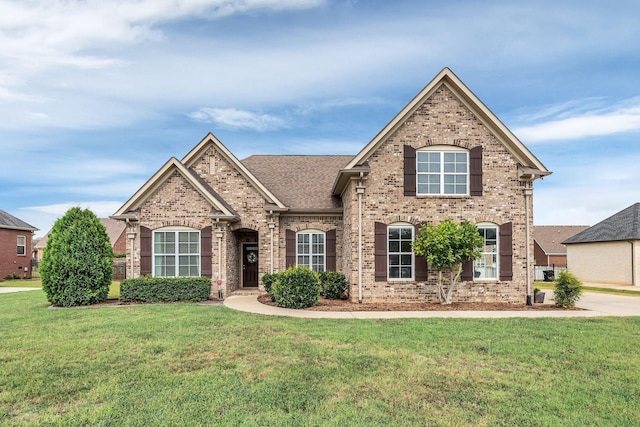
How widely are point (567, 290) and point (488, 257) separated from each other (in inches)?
106

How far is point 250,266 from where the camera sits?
19.8 m

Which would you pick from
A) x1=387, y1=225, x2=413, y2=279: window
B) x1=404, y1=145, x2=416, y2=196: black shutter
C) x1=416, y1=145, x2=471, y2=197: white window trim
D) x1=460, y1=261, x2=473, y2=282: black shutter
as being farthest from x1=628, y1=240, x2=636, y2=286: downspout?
x1=404, y1=145, x2=416, y2=196: black shutter

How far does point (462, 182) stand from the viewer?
607 inches

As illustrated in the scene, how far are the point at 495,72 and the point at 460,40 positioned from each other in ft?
8.62

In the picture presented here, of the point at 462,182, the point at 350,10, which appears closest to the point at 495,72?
the point at 462,182

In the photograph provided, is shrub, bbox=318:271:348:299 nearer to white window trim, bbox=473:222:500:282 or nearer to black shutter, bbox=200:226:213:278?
black shutter, bbox=200:226:213:278

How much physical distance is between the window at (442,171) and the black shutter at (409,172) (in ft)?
0.77

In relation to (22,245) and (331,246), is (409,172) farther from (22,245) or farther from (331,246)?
(22,245)

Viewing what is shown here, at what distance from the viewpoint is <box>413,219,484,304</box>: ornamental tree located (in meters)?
14.0

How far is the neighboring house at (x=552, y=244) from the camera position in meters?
45.2

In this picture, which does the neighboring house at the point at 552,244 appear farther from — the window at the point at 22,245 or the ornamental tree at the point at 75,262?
the window at the point at 22,245

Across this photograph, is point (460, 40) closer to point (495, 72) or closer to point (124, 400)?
point (495, 72)

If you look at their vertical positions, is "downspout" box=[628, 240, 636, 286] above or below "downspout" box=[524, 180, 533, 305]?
below

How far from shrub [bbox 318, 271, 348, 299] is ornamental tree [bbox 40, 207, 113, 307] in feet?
26.5
